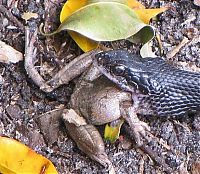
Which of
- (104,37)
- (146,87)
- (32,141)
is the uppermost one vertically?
(104,37)

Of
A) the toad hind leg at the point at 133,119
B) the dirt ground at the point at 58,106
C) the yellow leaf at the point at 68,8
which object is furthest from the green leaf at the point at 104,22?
the toad hind leg at the point at 133,119

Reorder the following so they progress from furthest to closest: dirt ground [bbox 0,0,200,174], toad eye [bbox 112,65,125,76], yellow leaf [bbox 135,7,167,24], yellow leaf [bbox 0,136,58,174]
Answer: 1. yellow leaf [bbox 135,7,167,24]
2. dirt ground [bbox 0,0,200,174]
3. toad eye [bbox 112,65,125,76]
4. yellow leaf [bbox 0,136,58,174]

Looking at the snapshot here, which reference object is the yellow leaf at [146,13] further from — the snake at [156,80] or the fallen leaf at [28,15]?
the fallen leaf at [28,15]

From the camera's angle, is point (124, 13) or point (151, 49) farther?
point (151, 49)

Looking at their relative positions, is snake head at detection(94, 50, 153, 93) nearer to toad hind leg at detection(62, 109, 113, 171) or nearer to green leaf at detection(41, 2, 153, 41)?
green leaf at detection(41, 2, 153, 41)

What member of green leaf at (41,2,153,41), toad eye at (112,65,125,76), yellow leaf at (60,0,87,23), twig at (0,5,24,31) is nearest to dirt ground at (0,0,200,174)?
twig at (0,5,24,31)

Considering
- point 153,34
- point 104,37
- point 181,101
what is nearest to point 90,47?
point 104,37

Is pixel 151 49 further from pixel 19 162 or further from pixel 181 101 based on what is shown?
pixel 19 162
